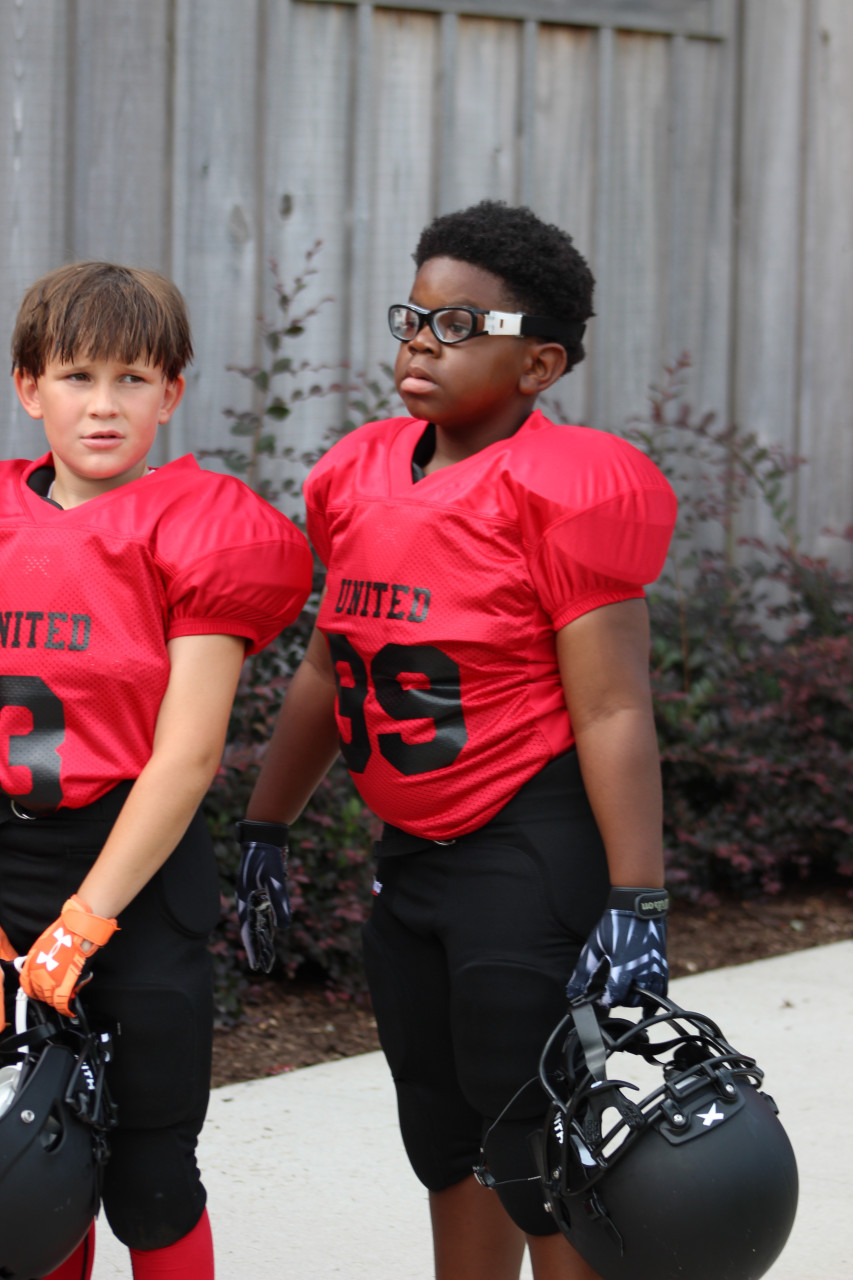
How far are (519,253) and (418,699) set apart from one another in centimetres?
67

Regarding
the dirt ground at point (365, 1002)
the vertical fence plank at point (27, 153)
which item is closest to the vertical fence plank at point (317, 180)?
the vertical fence plank at point (27, 153)

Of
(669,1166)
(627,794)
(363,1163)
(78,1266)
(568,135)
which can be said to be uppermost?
(568,135)

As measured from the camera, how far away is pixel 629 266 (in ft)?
16.3

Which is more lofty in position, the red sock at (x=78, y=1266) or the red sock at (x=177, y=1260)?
the red sock at (x=177, y=1260)

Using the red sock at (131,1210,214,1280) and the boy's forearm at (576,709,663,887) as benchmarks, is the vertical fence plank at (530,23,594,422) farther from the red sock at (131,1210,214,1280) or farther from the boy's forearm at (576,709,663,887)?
the red sock at (131,1210,214,1280)

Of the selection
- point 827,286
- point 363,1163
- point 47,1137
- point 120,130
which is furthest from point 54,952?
point 827,286

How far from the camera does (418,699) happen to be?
2.06 meters

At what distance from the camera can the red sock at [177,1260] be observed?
205cm

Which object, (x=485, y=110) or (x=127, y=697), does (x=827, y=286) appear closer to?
(x=485, y=110)

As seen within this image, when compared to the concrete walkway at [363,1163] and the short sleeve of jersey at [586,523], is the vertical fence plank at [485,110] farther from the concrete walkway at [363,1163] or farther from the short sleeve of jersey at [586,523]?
the short sleeve of jersey at [586,523]

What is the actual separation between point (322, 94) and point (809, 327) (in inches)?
76.6

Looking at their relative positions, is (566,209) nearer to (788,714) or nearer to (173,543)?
(788,714)

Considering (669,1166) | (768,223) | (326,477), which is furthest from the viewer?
(768,223)

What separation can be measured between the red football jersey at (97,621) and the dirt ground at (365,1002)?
1.68 metres
